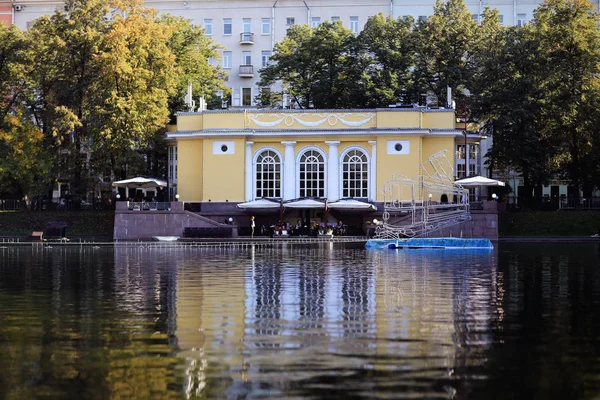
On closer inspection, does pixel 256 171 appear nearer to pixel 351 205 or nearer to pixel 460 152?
pixel 351 205

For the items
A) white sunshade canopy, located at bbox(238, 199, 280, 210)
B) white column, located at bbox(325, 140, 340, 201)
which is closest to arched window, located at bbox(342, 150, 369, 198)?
white column, located at bbox(325, 140, 340, 201)

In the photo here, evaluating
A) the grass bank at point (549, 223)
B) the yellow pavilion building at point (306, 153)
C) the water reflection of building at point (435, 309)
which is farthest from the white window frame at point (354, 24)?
the water reflection of building at point (435, 309)

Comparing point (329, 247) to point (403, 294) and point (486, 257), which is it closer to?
point (486, 257)

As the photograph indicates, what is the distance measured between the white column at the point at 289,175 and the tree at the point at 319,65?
11.2m

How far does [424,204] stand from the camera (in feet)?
206

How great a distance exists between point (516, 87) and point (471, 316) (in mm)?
48790

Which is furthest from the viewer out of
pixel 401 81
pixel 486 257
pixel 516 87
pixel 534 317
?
pixel 401 81

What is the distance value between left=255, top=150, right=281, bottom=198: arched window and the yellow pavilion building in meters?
0.07

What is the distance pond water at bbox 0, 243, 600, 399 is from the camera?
47.6 ft

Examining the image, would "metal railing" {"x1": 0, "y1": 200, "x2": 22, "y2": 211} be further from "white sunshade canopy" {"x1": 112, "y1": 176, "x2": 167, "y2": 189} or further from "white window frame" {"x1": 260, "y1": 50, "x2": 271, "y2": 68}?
"white window frame" {"x1": 260, "y1": 50, "x2": 271, "y2": 68}

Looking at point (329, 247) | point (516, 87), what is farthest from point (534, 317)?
point (516, 87)

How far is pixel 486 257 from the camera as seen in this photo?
44.6 m

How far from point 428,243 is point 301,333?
113ft

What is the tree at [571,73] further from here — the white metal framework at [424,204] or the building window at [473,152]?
the white metal framework at [424,204]
